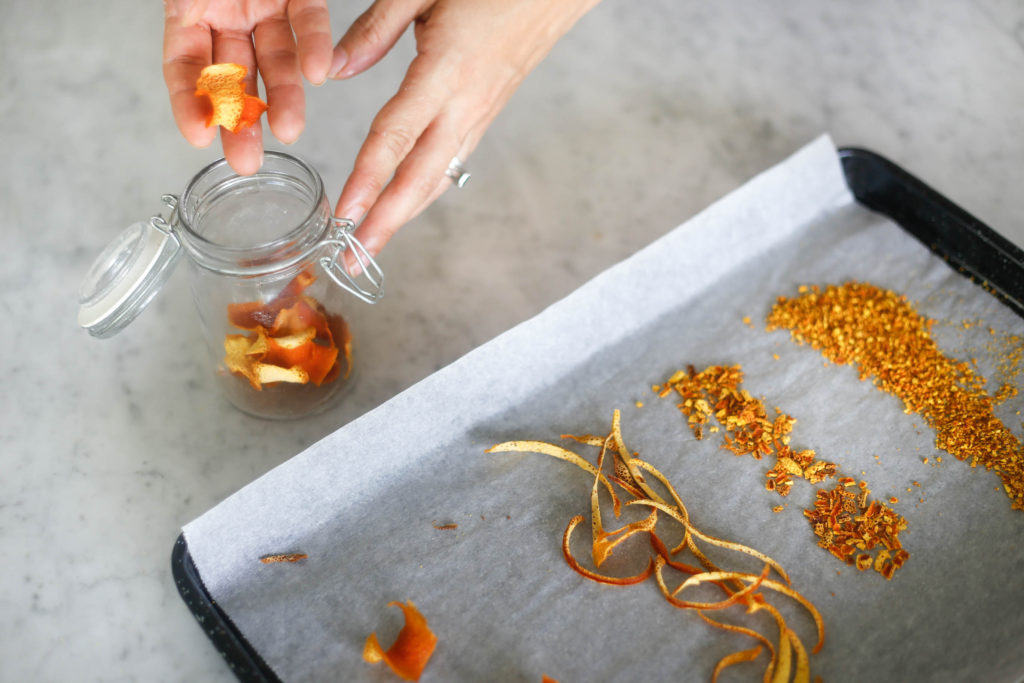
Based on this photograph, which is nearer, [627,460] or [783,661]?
[783,661]

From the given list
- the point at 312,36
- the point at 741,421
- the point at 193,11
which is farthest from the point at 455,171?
the point at 741,421

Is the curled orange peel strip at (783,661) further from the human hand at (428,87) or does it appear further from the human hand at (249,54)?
the human hand at (249,54)

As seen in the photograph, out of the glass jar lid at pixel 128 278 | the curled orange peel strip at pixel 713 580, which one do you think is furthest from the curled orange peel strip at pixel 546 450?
the glass jar lid at pixel 128 278

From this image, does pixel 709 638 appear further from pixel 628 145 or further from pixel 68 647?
pixel 628 145

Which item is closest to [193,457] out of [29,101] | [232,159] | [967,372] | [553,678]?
[232,159]

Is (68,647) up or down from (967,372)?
down

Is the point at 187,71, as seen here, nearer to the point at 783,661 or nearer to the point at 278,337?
the point at 278,337
